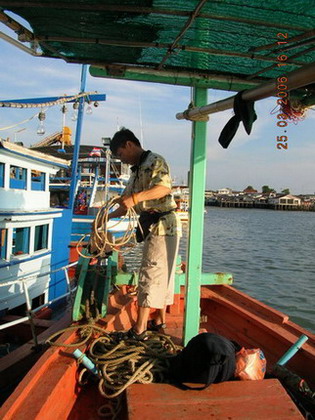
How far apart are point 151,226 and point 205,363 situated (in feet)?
4.11

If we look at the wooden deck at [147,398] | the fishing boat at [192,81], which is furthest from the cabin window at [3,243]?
the wooden deck at [147,398]

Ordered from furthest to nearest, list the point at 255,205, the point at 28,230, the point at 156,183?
the point at 255,205 < the point at 28,230 < the point at 156,183

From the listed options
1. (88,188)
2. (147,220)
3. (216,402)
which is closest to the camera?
(216,402)

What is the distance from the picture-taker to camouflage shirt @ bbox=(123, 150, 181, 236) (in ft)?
9.80

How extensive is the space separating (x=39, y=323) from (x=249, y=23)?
188 inches

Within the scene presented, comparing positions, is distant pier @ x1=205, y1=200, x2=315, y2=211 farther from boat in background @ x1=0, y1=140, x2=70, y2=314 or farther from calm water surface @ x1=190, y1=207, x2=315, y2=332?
boat in background @ x1=0, y1=140, x2=70, y2=314

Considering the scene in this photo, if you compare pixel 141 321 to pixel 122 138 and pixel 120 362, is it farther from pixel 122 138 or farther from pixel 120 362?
pixel 122 138

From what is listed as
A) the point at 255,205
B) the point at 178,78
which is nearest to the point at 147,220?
the point at 178,78

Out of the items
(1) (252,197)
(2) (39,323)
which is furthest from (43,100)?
(1) (252,197)

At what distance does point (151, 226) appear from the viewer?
3168mm

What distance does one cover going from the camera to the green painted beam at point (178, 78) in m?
3.40

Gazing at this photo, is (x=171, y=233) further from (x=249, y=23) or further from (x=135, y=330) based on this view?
(x=249, y=23)

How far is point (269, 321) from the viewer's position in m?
3.91

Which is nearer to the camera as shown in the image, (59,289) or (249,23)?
(249,23)
